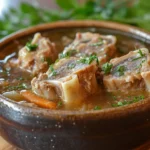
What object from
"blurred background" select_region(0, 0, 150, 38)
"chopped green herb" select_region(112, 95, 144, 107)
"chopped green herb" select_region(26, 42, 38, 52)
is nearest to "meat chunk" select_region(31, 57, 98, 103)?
"chopped green herb" select_region(112, 95, 144, 107)

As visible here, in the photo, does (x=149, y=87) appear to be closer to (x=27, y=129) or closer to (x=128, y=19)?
(x=27, y=129)

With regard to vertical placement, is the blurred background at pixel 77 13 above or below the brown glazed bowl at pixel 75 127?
above

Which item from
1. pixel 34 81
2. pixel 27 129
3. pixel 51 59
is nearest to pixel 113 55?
pixel 51 59

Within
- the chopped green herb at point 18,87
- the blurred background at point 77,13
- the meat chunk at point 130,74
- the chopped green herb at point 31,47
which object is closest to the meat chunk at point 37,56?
the chopped green herb at point 31,47

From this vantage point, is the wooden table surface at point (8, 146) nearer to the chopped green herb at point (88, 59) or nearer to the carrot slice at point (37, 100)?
the carrot slice at point (37, 100)

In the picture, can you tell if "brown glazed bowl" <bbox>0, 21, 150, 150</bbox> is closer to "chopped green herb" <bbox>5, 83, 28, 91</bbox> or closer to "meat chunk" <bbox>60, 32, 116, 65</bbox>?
"chopped green herb" <bbox>5, 83, 28, 91</bbox>

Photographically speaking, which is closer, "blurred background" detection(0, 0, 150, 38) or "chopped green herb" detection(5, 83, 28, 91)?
"chopped green herb" detection(5, 83, 28, 91)
